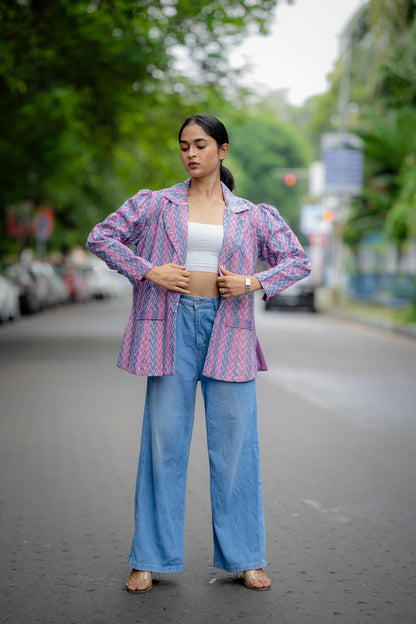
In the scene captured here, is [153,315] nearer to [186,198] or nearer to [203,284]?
[203,284]

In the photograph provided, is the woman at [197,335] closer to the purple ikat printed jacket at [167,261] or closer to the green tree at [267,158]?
the purple ikat printed jacket at [167,261]

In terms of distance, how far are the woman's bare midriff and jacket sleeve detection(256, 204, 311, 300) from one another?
0.21 metres

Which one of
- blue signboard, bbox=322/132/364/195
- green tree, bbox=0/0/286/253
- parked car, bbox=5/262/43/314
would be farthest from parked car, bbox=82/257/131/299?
green tree, bbox=0/0/286/253

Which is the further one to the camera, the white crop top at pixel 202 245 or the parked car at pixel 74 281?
the parked car at pixel 74 281

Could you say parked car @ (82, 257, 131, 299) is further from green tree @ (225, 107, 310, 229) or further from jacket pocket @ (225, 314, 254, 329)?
jacket pocket @ (225, 314, 254, 329)

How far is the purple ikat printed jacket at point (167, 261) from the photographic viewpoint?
152 inches

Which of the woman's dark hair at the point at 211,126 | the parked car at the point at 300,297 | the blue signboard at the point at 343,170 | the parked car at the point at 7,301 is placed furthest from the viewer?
the parked car at the point at 300,297

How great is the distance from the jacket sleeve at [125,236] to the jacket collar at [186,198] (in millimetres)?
79

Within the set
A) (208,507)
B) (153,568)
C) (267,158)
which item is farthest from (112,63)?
(267,158)

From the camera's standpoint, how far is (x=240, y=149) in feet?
265

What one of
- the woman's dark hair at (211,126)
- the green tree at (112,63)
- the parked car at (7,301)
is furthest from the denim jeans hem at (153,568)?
the parked car at (7,301)

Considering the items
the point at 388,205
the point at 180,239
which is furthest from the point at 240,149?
the point at 180,239

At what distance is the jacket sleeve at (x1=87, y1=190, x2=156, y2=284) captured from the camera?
381 cm

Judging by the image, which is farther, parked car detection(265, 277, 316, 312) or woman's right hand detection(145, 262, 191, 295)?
parked car detection(265, 277, 316, 312)
